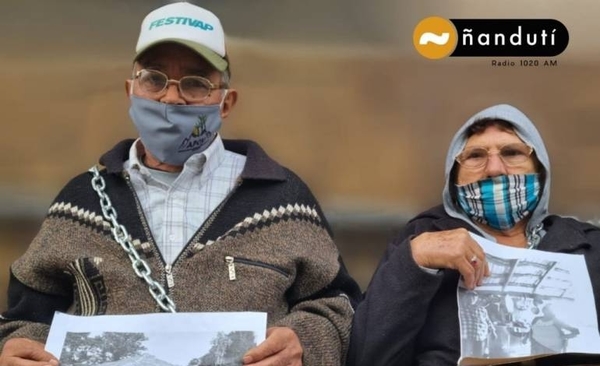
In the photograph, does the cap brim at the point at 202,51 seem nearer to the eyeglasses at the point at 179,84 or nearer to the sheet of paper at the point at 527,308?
the eyeglasses at the point at 179,84

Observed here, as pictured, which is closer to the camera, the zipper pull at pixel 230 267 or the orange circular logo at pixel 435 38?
the zipper pull at pixel 230 267

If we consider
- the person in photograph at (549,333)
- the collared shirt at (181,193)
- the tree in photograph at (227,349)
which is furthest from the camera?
the collared shirt at (181,193)

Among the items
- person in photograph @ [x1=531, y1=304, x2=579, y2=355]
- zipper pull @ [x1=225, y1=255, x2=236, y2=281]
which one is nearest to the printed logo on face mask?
zipper pull @ [x1=225, y1=255, x2=236, y2=281]

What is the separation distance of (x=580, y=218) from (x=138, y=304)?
1.31 meters

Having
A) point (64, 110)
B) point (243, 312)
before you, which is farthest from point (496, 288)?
point (64, 110)

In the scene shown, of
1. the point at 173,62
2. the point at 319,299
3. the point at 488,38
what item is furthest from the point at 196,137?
the point at 488,38

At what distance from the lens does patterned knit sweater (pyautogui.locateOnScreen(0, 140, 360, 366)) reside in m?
1.72

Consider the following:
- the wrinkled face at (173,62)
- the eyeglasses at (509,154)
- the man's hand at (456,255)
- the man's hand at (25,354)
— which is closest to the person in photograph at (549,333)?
the man's hand at (456,255)

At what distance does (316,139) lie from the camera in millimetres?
2258

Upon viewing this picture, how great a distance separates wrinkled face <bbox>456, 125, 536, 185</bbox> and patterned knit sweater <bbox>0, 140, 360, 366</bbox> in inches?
15.6

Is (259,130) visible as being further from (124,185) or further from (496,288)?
(496,288)

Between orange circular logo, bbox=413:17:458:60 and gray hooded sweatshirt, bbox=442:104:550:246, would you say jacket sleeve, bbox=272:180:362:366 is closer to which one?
gray hooded sweatshirt, bbox=442:104:550:246

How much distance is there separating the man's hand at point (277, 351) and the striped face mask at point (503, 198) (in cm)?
58

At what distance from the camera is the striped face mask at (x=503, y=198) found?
6.14 feet
